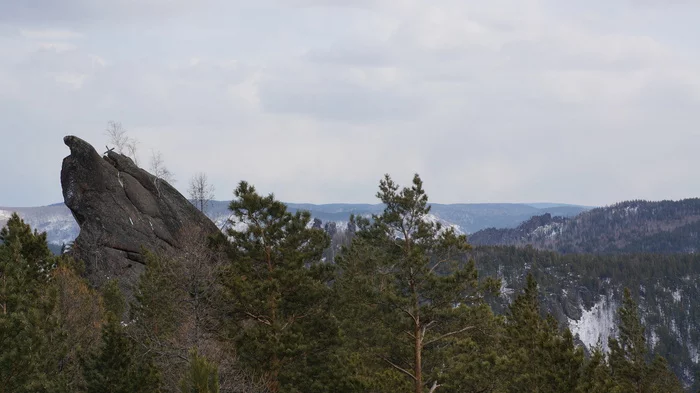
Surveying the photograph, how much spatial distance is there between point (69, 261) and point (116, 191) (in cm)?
973

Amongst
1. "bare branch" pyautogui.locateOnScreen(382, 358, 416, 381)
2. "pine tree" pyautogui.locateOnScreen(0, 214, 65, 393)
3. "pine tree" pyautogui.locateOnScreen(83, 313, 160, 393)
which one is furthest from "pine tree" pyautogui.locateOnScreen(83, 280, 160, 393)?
"bare branch" pyautogui.locateOnScreen(382, 358, 416, 381)

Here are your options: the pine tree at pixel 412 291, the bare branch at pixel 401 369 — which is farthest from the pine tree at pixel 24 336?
the bare branch at pixel 401 369

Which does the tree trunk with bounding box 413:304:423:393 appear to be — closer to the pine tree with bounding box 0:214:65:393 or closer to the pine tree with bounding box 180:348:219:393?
the pine tree with bounding box 180:348:219:393

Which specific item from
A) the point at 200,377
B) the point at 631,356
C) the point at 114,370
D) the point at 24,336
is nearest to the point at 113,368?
the point at 114,370

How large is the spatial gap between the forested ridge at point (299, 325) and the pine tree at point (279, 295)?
0.05 metres

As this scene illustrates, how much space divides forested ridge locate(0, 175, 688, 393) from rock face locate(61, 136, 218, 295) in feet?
A: 56.6

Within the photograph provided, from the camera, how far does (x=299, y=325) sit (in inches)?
1003

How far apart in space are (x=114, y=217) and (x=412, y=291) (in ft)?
102

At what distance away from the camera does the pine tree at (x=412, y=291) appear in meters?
22.3

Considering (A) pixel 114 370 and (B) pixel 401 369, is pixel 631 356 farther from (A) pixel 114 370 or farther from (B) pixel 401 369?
(A) pixel 114 370

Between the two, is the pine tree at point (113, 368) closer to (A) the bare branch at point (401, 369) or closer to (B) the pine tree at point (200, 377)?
(A) the bare branch at point (401, 369)

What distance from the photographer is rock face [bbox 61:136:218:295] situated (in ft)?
152

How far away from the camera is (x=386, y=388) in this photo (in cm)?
2184

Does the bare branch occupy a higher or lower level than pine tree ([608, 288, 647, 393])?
higher
